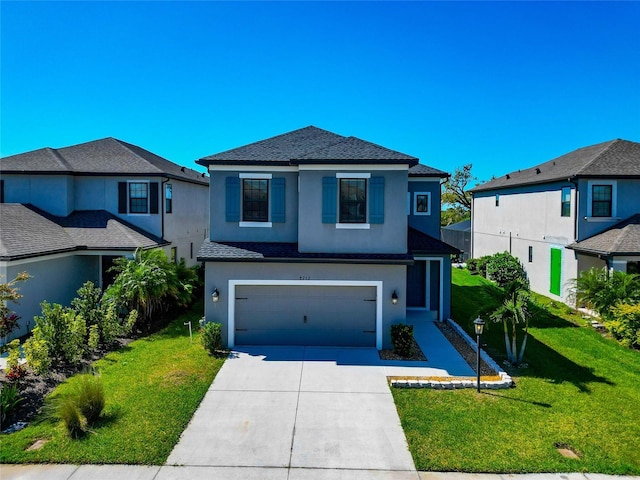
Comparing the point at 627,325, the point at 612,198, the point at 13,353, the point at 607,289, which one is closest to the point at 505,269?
the point at 612,198

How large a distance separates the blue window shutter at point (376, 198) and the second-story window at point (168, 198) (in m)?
11.2

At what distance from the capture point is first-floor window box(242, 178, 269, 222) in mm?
12680

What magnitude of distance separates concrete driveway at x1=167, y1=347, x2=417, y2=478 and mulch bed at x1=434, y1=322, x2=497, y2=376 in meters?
2.66

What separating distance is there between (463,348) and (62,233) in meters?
15.9

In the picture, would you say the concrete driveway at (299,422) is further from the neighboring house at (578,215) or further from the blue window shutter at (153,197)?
the neighboring house at (578,215)

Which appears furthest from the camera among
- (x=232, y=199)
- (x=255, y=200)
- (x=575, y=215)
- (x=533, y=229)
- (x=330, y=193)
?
(x=533, y=229)

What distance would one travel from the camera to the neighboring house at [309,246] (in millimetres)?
11531

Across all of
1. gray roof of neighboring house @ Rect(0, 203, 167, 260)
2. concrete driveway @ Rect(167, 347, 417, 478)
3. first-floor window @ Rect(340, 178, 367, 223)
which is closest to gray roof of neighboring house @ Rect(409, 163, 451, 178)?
first-floor window @ Rect(340, 178, 367, 223)

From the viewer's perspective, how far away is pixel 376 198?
11.6m

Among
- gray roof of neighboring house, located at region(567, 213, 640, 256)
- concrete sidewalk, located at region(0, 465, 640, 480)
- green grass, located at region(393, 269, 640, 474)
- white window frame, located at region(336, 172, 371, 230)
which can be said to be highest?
white window frame, located at region(336, 172, 371, 230)

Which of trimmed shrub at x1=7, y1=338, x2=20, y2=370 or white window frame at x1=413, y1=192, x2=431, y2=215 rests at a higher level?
white window frame at x1=413, y1=192, x2=431, y2=215

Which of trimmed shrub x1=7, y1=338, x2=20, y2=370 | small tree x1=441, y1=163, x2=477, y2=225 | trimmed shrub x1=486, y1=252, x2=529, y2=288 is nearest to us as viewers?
trimmed shrub x1=7, y1=338, x2=20, y2=370

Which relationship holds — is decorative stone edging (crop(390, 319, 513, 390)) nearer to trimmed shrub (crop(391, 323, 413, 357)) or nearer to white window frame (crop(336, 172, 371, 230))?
trimmed shrub (crop(391, 323, 413, 357))

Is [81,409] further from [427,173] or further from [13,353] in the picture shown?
[427,173]
